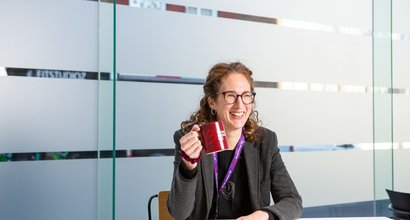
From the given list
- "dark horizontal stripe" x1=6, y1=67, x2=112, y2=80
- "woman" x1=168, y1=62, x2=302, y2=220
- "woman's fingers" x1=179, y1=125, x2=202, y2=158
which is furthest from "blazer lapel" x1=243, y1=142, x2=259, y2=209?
"dark horizontal stripe" x1=6, y1=67, x2=112, y2=80

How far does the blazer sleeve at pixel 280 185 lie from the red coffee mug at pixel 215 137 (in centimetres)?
42

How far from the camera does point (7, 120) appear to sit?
6.34ft

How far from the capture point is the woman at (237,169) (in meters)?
1.49

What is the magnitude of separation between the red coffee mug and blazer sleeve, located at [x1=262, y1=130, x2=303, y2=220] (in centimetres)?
42

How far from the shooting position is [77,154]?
2078 mm

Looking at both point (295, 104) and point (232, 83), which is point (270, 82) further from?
point (232, 83)

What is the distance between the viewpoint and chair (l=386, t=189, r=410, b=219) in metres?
1.87

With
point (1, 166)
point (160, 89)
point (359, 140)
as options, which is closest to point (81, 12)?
point (160, 89)

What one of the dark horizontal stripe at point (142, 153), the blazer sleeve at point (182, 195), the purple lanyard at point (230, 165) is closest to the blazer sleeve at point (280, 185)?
the purple lanyard at point (230, 165)

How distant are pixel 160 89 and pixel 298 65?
3.57 ft

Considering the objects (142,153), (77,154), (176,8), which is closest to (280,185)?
(142,153)

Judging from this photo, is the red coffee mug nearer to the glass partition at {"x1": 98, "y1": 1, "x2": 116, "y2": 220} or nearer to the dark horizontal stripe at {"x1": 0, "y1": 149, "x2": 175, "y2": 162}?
the glass partition at {"x1": 98, "y1": 1, "x2": 116, "y2": 220}

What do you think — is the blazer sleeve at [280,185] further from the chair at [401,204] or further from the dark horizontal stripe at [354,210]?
the dark horizontal stripe at [354,210]

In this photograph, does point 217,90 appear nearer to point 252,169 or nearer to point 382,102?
point 252,169
